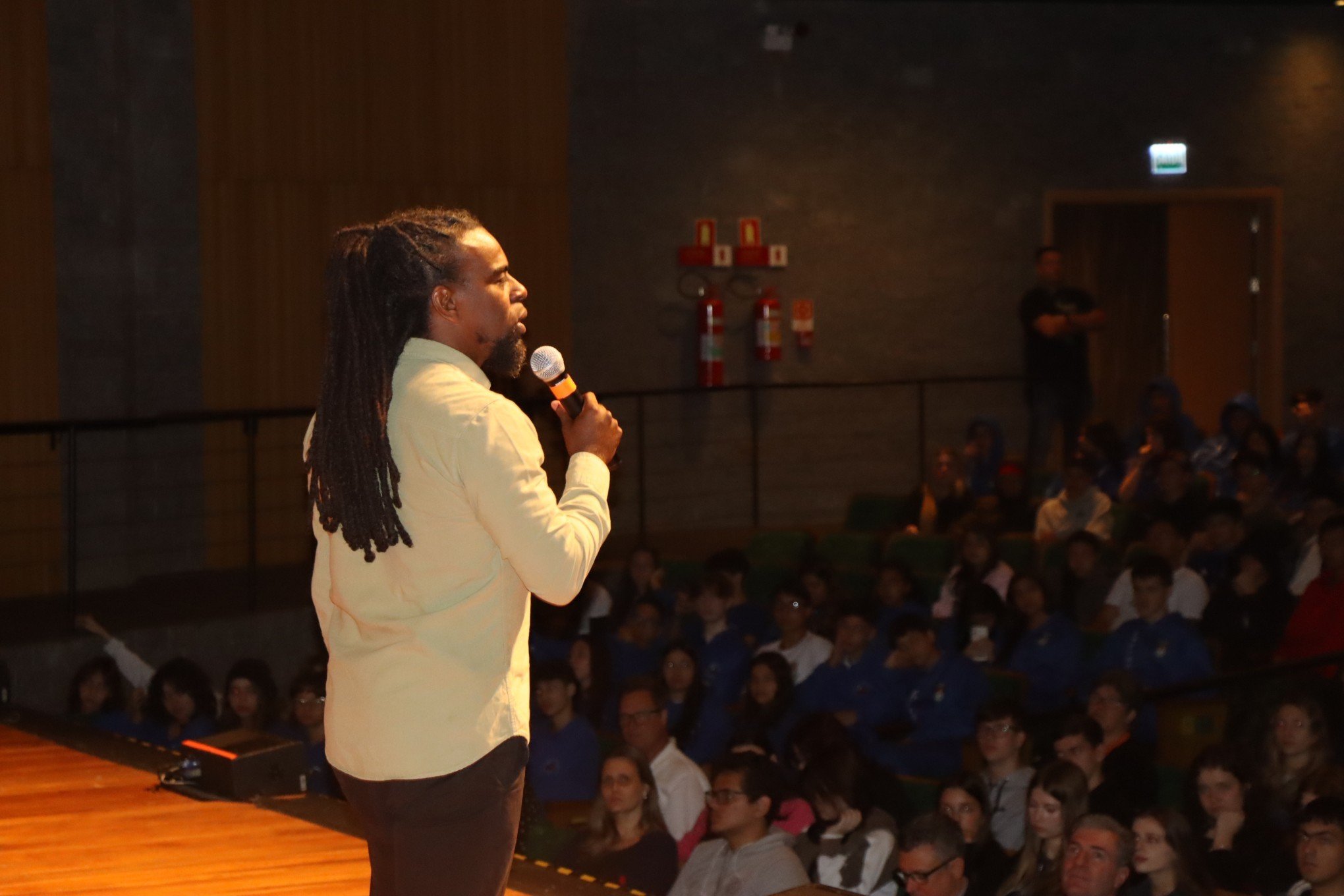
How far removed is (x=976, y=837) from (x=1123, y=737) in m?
0.68

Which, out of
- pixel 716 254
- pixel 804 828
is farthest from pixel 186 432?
pixel 804 828

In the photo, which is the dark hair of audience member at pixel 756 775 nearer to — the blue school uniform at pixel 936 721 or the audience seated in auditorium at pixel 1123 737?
the audience seated in auditorium at pixel 1123 737

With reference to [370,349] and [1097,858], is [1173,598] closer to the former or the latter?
[1097,858]

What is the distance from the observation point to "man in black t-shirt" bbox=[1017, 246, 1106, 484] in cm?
823

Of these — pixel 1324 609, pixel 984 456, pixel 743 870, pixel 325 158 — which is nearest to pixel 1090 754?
pixel 743 870

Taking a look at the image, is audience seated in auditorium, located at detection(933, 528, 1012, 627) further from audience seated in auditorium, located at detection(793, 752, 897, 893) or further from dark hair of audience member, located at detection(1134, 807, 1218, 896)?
dark hair of audience member, located at detection(1134, 807, 1218, 896)

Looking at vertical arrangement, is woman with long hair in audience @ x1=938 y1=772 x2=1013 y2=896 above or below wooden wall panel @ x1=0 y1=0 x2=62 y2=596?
below

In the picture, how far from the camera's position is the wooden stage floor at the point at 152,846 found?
2.82 meters

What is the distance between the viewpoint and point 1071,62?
9359 mm

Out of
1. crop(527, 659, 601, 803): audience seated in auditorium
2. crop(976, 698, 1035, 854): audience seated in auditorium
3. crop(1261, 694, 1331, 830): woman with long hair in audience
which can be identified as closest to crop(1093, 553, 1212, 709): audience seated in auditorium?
crop(976, 698, 1035, 854): audience seated in auditorium

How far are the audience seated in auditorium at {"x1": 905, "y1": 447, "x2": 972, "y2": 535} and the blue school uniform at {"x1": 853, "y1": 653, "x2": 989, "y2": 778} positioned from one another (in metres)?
2.17

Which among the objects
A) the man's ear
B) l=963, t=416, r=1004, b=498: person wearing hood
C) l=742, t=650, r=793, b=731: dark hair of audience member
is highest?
the man's ear

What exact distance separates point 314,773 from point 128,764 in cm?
133

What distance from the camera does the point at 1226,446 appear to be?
7.66 metres
